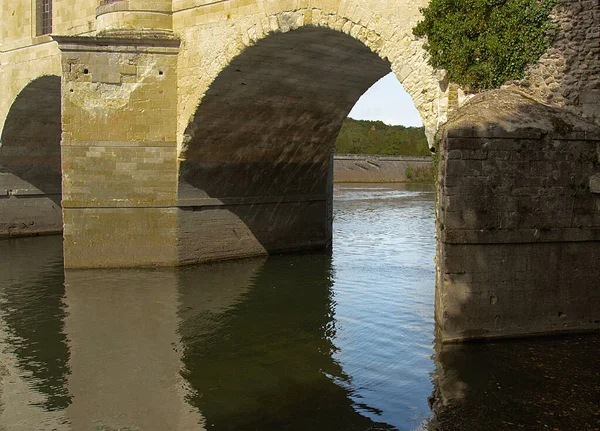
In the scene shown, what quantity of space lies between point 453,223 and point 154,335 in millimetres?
4383

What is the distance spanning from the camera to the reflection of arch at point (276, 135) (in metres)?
13.0

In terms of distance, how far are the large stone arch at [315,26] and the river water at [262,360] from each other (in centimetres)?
303

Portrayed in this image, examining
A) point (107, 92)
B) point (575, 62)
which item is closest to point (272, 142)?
point (107, 92)

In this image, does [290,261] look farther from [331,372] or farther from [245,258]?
[331,372]

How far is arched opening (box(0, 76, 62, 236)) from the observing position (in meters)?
19.1

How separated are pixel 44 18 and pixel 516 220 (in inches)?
558

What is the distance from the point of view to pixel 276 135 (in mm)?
15727

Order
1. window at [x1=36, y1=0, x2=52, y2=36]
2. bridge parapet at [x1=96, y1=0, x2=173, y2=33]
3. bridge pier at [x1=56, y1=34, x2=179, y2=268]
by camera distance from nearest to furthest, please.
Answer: bridge pier at [x1=56, y1=34, x2=179, y2=268] < bridge parapet at [x1=96, y1=0, x2=173, y2=33] < window at [x1=36, y1=0, x2=52, y2=36]

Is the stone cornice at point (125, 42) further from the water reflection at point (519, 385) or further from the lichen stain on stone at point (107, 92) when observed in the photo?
the water reflection at point (519, 385)

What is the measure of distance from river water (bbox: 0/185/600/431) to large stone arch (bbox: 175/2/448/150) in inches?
119

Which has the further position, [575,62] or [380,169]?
[380,169]

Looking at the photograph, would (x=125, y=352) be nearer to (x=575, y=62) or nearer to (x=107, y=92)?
(x=107, y=92)

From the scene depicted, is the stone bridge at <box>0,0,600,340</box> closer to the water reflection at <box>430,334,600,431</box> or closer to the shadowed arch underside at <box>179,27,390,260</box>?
the shadowed arch underside at <box>179,27,390,260</box>

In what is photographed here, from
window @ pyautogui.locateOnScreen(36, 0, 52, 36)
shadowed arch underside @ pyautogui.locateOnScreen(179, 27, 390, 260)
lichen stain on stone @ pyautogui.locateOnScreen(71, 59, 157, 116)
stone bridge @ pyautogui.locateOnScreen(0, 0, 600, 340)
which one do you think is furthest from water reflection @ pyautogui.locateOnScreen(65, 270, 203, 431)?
window @ pyautogui.locateOnScreen(36, 0, 52, 36)
